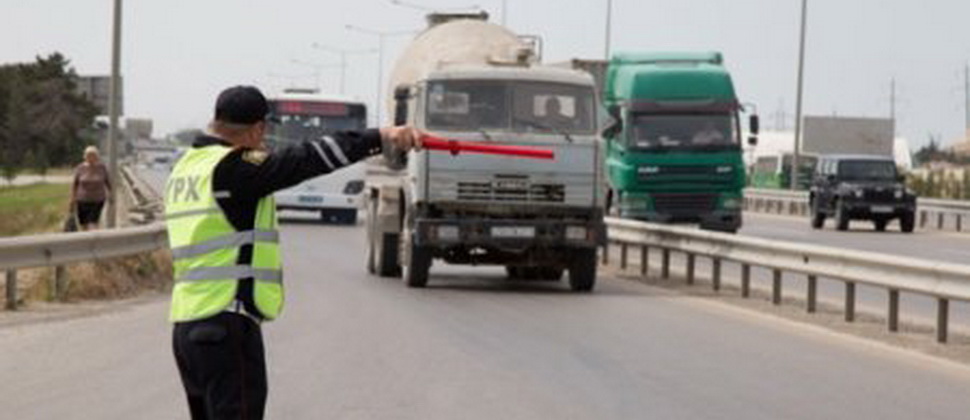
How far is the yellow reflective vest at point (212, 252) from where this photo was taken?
21.2ft

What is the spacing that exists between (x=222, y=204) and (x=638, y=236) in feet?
70.2

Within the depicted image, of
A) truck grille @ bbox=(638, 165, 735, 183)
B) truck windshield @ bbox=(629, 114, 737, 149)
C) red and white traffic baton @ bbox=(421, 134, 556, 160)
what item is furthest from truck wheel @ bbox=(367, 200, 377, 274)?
red and white traffic baton @ bbox=(421, 134, 556, 160)

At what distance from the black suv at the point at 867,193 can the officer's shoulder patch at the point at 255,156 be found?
42.7 metres

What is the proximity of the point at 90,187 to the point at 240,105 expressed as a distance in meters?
22.9

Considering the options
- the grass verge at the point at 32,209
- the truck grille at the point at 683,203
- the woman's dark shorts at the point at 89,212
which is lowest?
the grass verge at the point at 32,209

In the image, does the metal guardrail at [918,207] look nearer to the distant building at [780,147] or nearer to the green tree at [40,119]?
the distant building at [780,147]

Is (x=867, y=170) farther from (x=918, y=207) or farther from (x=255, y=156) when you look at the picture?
(x=255, y=156)

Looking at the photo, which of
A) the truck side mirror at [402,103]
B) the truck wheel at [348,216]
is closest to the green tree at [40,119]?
the truck wheel at [348,216]

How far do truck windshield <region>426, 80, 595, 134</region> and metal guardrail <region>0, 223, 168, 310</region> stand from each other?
142 inches

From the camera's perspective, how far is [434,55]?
1059 inches

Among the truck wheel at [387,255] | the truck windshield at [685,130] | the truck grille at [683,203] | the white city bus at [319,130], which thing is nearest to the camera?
the truck wheel at [387,255]

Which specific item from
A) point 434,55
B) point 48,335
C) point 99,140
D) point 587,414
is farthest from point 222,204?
point 99,140

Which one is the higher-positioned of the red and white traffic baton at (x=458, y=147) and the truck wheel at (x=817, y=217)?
the red and white traffic baton at (x=458, y=147)

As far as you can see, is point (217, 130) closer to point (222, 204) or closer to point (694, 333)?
point (222, 204)
